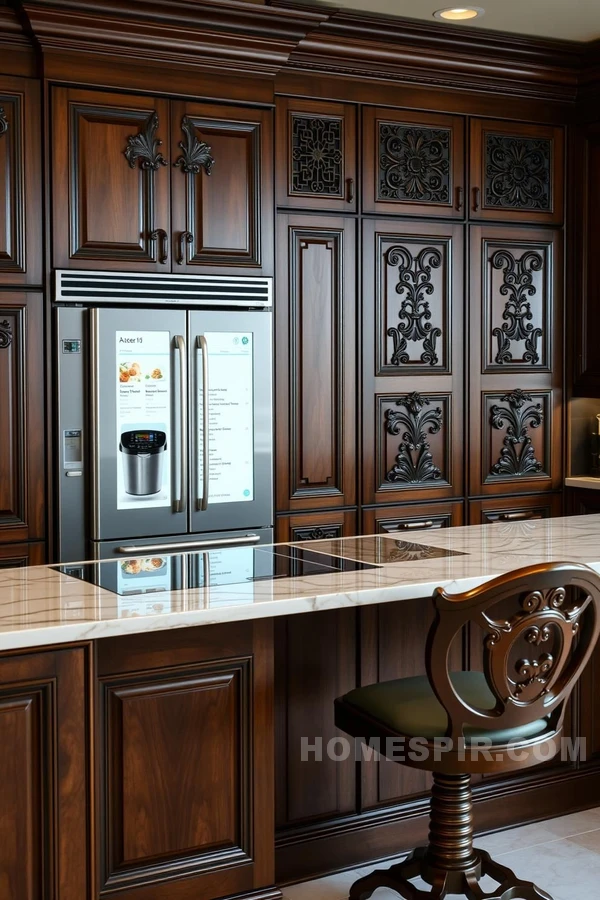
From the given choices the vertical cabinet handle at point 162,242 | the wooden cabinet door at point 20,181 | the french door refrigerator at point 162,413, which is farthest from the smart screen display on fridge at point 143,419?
the wooden cabinet door at point 20,181

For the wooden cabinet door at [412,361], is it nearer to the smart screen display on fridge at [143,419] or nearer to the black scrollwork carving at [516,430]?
the black scrollwork carving at [516,430]

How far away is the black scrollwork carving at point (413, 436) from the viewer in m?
4.34

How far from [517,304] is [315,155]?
114 cm

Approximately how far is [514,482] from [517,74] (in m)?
1.73

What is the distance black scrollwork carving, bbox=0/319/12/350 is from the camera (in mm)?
3596

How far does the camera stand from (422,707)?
8.50 feet

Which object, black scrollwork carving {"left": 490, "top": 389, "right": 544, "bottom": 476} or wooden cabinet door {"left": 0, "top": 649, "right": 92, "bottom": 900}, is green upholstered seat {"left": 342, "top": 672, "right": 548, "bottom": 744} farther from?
black scrollwork carving {"left": 490, "top": 389, "right": 544, "bottom": 476}

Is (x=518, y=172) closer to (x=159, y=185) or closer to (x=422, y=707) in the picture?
(x=159, y=185)

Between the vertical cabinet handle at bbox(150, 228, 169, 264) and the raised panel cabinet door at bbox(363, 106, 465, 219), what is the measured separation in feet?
2.82

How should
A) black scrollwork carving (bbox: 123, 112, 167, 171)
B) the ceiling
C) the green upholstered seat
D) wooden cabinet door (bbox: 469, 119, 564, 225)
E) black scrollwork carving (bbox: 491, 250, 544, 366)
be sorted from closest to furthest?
the green upholstered seat
black scrollwork carving (bbox: 123, 112, 167, 171)
the ceiling
wooden cabinet door (bbox: 469, 119, 564, 225)
black scrollwork carving (bbox: 491, 250, 544, 366)

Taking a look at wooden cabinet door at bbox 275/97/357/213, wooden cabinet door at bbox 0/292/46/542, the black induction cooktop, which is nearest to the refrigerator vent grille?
wooden cabinet door at bbox 0/292/46/542

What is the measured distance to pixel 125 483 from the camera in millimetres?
3758

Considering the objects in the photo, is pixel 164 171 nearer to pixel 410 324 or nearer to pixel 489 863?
pixel 410 324

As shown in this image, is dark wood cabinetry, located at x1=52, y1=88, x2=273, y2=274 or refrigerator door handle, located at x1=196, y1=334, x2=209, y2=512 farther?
refrigerator door handle, located at x1=196, y1=334, x2=209, y2=512
